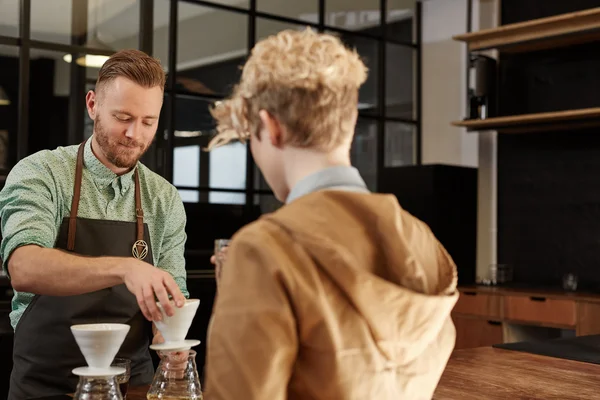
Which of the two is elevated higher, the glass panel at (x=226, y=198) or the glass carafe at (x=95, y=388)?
the glass panel at (x=226, y=198)

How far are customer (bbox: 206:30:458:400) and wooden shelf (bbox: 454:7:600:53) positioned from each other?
13.5 ft

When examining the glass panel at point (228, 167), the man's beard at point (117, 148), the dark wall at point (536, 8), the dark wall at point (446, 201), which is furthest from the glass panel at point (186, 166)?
the man's beard at point (117, 148)

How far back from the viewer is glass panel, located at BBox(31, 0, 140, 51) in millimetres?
4562

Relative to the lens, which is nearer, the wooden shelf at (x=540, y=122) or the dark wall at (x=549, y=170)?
the wooden shelf at (x=540, y=122)

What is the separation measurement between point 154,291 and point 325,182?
622 millimetres

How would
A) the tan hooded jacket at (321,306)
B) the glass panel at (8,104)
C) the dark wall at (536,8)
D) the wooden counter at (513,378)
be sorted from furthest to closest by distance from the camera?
the dark wall at (536,8) < the glass panel at (8,104) < the wooden counter at (513,378) < the tan hooded jacket at (321,306)

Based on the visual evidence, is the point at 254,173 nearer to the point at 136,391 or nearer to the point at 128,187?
the point at 128,187

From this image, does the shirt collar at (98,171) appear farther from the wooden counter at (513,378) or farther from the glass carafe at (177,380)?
the glass carafe at (177,380)

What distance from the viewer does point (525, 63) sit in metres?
5.67

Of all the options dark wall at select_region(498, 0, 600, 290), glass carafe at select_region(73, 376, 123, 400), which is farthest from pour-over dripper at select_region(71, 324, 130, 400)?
dark wall at select_region(498, 0, 600, 290)

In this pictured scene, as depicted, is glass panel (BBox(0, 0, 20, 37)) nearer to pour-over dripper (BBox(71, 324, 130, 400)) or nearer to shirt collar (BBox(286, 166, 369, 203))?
pour-over dripper (BBox(71, 324, 130, 400))

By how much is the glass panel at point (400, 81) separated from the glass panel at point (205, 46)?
1.52 metres

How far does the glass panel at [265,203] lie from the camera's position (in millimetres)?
5523

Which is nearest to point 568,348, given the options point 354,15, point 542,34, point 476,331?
point 476,331
